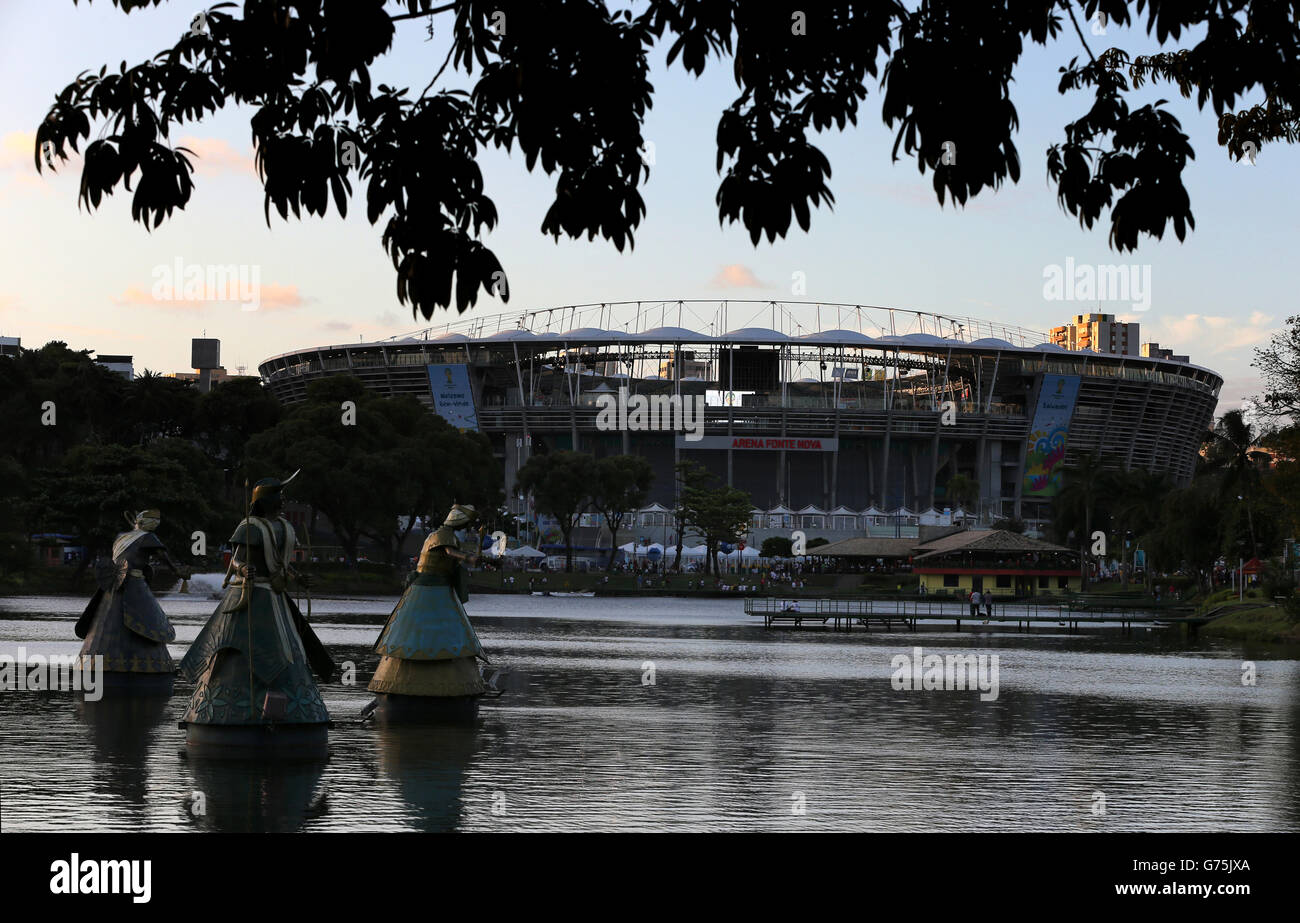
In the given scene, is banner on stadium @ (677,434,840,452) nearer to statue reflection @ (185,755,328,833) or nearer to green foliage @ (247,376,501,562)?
green foliage @ (247,376,501,562)

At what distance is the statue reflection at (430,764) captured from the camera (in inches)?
519

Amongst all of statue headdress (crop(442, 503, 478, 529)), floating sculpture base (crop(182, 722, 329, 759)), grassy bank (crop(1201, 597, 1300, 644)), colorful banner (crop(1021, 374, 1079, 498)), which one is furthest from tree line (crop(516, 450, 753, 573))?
floating sculpture base (crop(182, 722, 329, 759))

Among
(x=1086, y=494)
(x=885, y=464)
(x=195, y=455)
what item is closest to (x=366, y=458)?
(x=195, y=455)

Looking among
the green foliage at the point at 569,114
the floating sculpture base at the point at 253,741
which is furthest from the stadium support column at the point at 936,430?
the green foliage at the point at 569,114

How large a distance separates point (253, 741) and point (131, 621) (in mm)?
6463

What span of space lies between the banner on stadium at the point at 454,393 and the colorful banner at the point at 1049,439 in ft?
165

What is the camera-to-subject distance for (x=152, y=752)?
1639 cm

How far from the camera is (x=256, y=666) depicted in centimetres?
1489

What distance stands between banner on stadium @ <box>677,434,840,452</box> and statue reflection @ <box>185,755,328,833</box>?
125 m

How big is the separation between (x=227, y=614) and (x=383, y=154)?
871 centimetres

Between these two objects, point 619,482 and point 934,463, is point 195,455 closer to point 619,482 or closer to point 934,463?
point 619,482

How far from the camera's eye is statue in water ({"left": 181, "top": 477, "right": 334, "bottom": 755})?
48.9 feet

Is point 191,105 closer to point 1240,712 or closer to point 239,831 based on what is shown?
point 239,831
